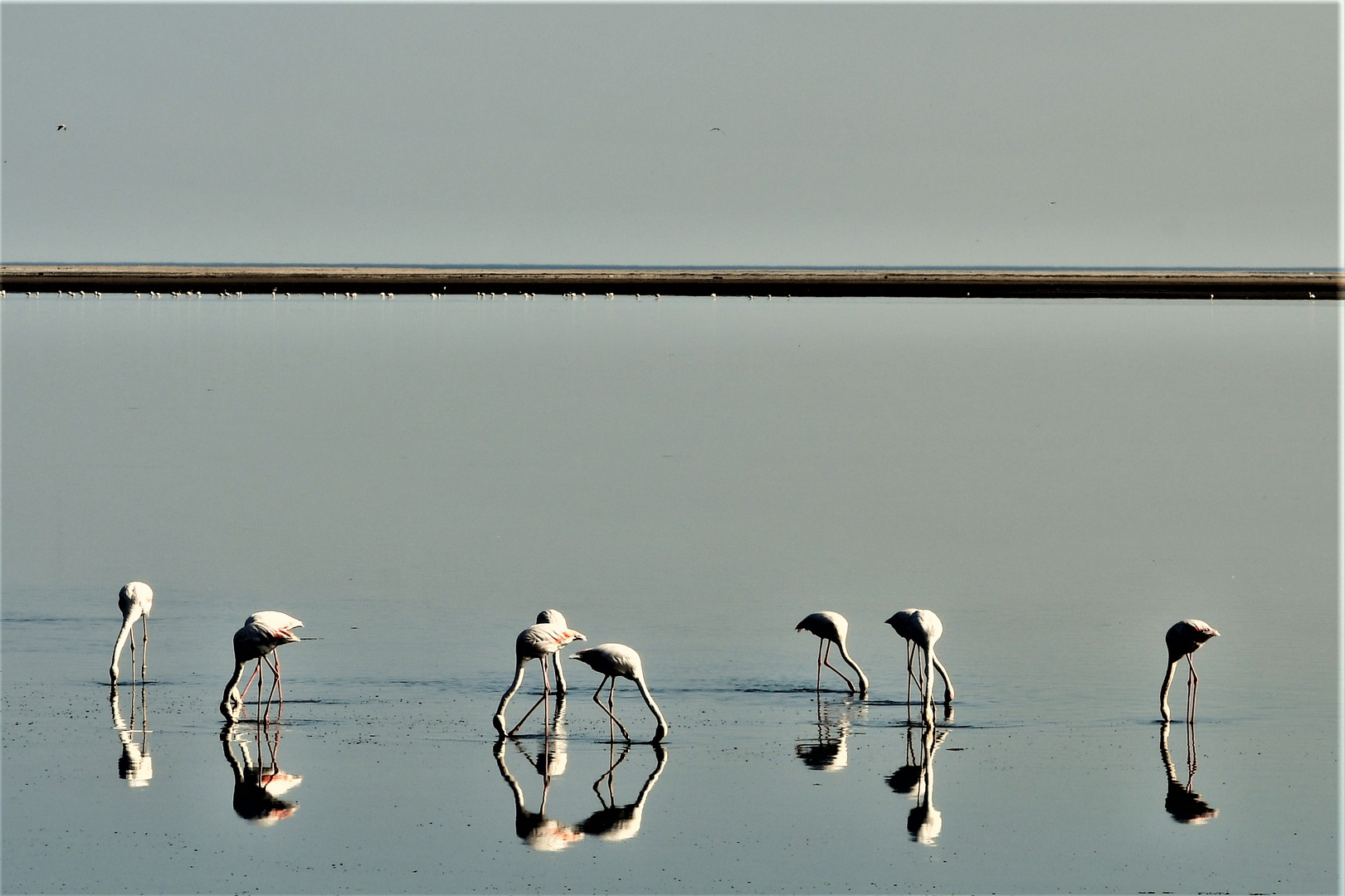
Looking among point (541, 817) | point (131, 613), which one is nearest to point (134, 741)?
point (131, 613)

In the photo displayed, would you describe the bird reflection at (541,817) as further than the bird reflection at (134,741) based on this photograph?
No

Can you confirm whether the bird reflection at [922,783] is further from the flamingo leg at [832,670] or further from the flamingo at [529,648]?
the flamingo at [529,648]

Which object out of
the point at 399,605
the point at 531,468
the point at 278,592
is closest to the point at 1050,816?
the point at 399,605

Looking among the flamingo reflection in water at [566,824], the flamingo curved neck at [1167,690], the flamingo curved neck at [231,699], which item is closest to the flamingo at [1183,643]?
the flamingo curved neck at [1167,690]

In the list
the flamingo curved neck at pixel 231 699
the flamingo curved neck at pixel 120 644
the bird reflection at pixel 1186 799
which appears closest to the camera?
the bird reflection at pixel 1186 799

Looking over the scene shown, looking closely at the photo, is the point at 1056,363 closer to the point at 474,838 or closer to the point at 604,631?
the point at 604,631

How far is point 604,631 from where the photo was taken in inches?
746

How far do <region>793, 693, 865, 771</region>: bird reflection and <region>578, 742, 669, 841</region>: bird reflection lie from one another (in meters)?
1.23

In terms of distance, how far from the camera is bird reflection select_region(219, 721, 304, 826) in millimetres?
13227

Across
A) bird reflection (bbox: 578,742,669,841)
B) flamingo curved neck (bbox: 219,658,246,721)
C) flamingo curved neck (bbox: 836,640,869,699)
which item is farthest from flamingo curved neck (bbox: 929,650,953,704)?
flamingo curved neck (bbox: 219,658,246,721)

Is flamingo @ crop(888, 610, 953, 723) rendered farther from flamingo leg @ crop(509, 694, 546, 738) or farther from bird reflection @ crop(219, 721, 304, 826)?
bird reflection @ crop(219, 721, 304, 826)

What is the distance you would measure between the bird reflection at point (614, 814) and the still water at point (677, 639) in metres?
0.04

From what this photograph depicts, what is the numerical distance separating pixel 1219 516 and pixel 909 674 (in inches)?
498

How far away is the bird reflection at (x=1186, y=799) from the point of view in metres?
13.4
